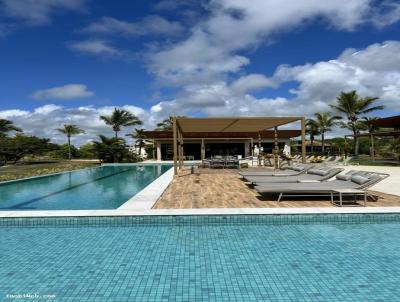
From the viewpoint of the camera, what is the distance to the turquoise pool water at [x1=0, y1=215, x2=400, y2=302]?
358 centimetres

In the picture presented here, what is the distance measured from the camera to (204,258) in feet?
14.9

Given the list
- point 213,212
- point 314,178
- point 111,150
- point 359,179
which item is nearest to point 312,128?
point 111,150

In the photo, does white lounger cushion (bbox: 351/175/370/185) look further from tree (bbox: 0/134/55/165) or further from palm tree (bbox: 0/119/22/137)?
palm tree (bbox: 0/119/22/137)

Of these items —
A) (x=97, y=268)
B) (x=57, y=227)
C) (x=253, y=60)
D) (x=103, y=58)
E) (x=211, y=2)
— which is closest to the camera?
(x=97, y=268)

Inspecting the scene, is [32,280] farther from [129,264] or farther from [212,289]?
[212,289]

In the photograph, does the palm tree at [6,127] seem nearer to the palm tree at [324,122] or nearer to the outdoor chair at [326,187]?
the outdoor chair at [326,187]

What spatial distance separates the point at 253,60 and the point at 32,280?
76.7 feet

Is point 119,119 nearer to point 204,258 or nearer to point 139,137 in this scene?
point 139,137

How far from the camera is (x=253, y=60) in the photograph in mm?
24656

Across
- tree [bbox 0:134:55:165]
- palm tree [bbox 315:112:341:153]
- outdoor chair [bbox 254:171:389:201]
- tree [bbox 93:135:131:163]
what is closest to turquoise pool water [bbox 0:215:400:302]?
outdoor chair [bbox 254:171:389:201]

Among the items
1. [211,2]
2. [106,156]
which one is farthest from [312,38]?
[106,156]

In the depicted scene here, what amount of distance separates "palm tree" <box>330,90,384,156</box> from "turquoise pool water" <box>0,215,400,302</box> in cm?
2970

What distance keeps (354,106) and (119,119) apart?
26.5 m

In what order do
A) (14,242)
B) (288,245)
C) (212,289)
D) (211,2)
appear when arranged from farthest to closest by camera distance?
(211,2) → (14,242) → (288,245) → (212,289)
